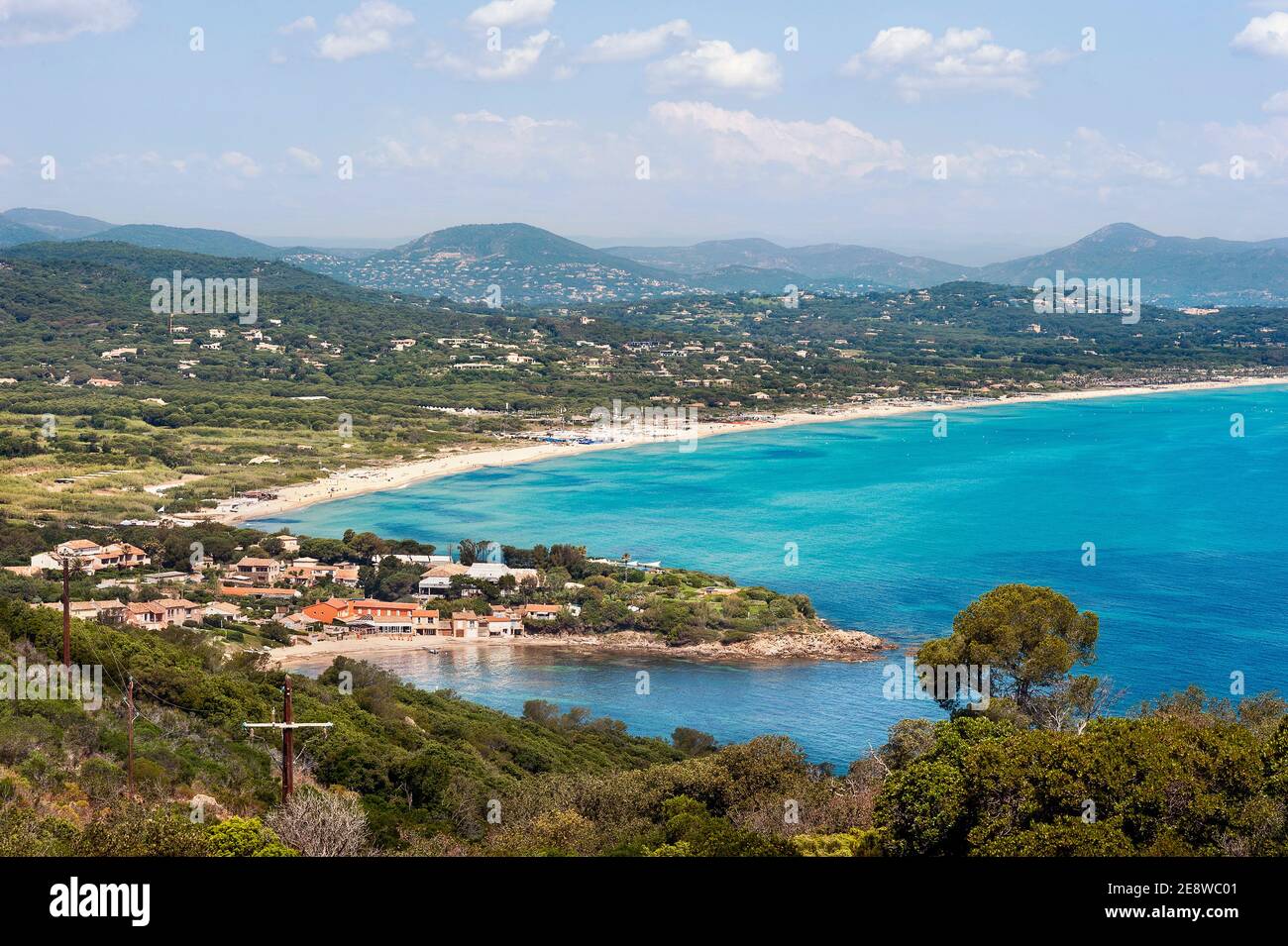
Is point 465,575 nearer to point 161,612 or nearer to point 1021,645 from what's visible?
point 161,612

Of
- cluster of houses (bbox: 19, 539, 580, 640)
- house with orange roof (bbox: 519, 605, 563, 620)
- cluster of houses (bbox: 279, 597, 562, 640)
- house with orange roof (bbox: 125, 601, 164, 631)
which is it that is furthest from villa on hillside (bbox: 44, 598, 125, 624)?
house with orange roof (bbox: 519, 605, 563, 620)

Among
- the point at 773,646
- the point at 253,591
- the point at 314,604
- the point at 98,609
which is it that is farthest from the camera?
the point at 253,591

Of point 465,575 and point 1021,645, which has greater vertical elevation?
point 1021,645

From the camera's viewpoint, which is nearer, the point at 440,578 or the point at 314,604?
the point at 314,604

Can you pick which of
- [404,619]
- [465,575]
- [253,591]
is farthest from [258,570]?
[404,619]

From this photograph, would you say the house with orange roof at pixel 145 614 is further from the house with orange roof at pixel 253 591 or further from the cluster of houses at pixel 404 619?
the house with orange roof at pixel 253 591

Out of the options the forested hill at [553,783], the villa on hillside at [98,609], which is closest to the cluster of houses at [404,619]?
the villa on hillside at [98,609]
